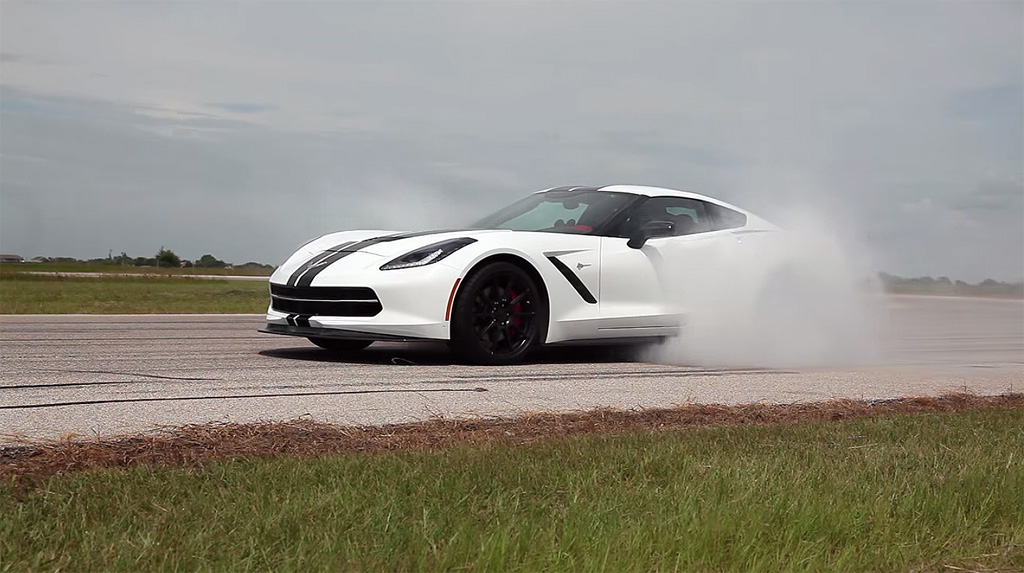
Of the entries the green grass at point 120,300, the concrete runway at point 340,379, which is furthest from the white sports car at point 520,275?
the green grass at point 120,300

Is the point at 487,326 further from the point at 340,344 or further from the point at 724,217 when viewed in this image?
the point at 724,217

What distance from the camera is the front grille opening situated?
8227mm

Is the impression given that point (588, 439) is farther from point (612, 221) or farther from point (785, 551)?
point (612, 221)

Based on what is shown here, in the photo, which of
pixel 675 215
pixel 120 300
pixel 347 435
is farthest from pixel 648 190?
pixel 120 300

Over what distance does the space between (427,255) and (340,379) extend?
1.50m

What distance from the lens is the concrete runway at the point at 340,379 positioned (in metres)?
5.61

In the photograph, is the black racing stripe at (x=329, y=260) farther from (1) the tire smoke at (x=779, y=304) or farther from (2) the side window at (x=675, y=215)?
(1) the tire smoke at (x=779, y=304)

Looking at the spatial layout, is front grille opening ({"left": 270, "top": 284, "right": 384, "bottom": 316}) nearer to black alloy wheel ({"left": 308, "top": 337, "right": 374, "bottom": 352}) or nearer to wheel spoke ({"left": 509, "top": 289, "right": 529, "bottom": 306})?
black alloy wheel ({"left": 308, "top": 337, "right": 374, "bottom": 352})

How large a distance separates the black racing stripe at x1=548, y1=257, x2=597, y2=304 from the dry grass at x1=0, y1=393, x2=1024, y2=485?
2.57m

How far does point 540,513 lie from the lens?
361 cm

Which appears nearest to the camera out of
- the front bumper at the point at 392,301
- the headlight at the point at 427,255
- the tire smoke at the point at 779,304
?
the front bumper at the point at 392,301

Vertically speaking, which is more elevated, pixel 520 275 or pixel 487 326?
pixel 520 275

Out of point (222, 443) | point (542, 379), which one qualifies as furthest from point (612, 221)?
point (222, 443)

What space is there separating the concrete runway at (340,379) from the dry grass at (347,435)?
0.26 m
